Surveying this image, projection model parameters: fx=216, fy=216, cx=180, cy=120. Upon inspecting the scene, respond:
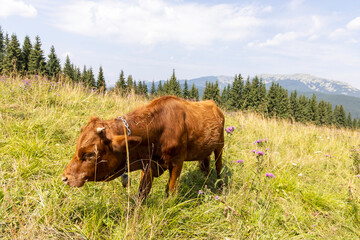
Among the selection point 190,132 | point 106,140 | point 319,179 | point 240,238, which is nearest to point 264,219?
point 240,238

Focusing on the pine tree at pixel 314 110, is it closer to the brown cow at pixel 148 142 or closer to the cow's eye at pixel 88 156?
the brown cow at pixel 148 142

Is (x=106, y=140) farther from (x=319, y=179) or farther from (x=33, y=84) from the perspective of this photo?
(x=33, y=84)

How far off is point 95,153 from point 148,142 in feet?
2.21

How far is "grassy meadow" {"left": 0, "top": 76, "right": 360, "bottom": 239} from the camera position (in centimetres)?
240

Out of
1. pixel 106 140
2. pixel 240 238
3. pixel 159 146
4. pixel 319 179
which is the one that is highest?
pixel 106 140

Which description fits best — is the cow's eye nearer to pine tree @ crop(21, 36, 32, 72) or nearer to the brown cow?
the brown cow

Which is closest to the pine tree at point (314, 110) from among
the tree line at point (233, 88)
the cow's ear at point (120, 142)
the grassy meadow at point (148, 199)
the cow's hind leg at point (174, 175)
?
the tree line at point (233, 88)

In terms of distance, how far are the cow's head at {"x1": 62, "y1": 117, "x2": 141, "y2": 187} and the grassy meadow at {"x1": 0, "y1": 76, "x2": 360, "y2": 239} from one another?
0.34m

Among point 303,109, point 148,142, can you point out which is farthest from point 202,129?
point 303,109

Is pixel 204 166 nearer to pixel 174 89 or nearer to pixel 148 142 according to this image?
pixel 148 142

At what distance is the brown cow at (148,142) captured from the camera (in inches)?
98.4

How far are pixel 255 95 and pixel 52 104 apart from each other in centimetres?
7564

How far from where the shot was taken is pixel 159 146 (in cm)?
314

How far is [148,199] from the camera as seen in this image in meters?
3.15
